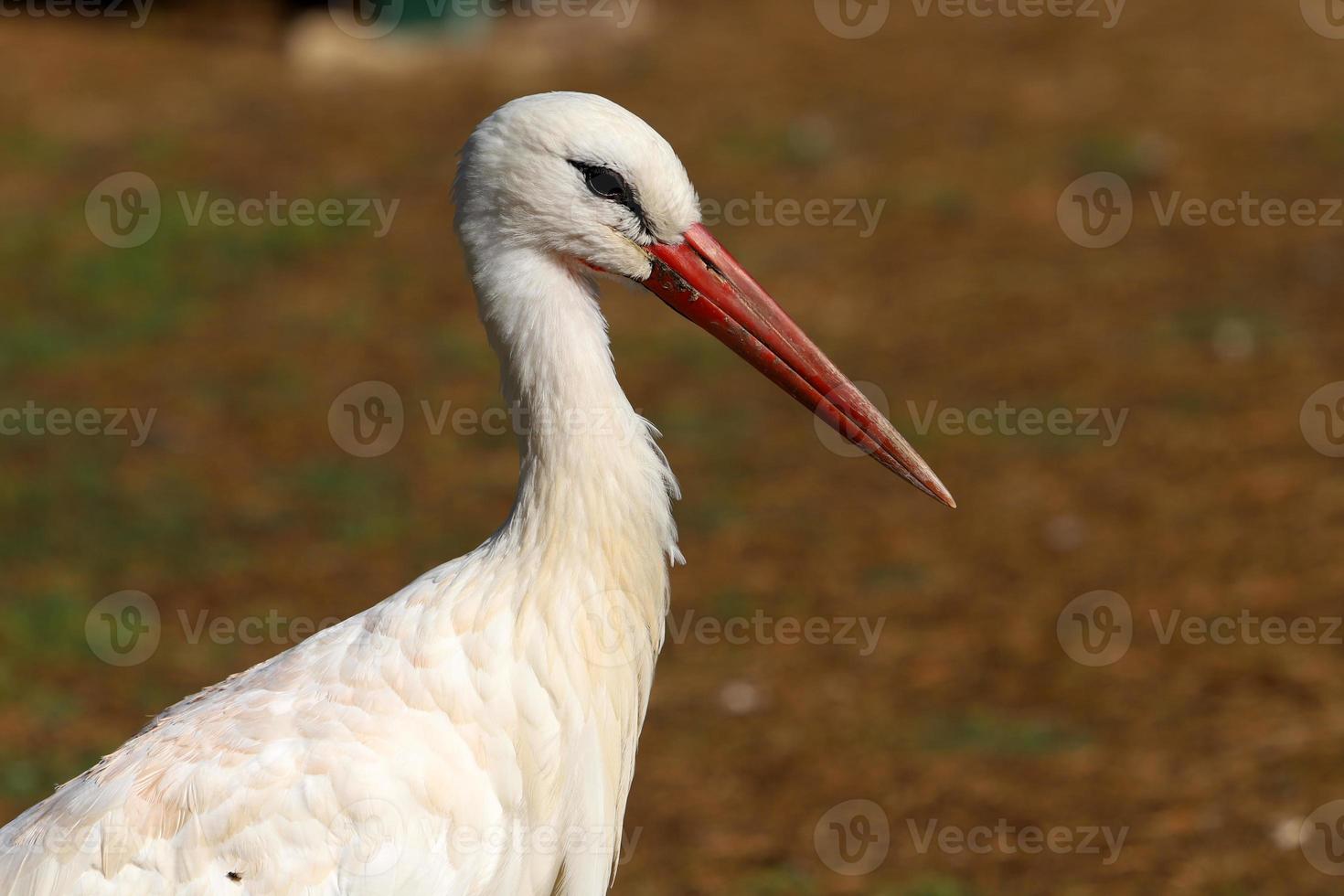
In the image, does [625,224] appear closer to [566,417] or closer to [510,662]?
[566,417]

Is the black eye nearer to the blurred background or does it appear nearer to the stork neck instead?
the stork neck

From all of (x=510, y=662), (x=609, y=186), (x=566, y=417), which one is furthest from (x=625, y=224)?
(x=510, y=662)

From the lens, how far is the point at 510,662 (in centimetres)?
330

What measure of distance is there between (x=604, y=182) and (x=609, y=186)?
13 mm

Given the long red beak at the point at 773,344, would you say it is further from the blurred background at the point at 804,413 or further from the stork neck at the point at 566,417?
the blurred background at the point at 804,413

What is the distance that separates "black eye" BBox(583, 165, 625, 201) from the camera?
10.5ft

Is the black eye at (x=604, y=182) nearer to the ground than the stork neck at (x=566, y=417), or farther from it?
farther from it

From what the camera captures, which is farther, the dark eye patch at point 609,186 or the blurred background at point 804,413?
the blurred background at point 804,413

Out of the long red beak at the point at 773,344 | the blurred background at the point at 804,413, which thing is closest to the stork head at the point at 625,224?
the long red beak at the point at 773,344

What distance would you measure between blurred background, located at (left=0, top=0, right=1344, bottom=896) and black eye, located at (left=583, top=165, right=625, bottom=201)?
8.01 feet

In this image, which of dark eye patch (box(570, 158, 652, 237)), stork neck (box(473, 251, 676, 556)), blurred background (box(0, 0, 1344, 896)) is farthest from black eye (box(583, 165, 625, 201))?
blurred background (box(0, 0, 1344, 896))

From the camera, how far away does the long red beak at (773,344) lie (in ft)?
11.1

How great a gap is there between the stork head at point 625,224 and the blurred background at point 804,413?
1.99 m

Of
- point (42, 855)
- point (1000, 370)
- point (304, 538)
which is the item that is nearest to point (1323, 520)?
A: point (1000, 370)
